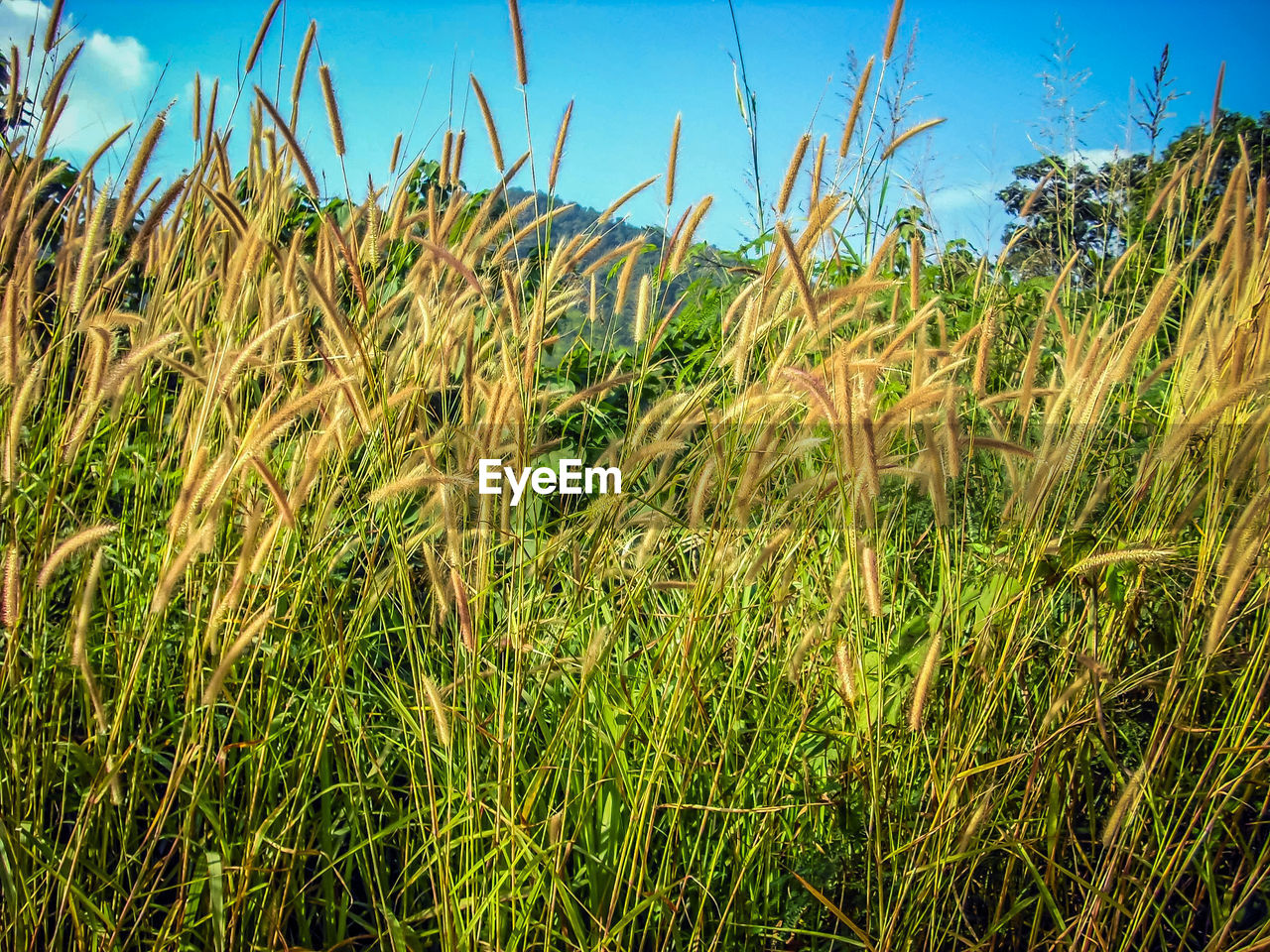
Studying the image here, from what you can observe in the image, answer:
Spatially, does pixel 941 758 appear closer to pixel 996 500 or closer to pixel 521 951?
pixel 996 500

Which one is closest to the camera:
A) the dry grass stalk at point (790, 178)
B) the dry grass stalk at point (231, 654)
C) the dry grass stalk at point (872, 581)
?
the dry grass stalk at point (231, 654)

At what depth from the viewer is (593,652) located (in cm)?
115

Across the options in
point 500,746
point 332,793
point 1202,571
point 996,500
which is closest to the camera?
point 500,746

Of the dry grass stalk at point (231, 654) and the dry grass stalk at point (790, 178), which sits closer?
the dry grass stalk at point (231, 654)

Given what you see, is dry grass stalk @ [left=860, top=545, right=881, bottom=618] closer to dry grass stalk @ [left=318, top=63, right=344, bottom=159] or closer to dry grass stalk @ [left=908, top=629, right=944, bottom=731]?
dry grass stalk @ [left=908, top=629, right=944, bottom=731]

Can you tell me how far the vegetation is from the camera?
113 centimetres

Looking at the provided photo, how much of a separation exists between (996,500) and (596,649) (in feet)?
2.96

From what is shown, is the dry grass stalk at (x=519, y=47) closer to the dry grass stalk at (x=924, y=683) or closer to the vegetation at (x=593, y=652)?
the vegetation at (x=593, y=652)

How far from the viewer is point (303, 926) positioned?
1.28 meters

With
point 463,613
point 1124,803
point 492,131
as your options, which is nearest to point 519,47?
point 492,131

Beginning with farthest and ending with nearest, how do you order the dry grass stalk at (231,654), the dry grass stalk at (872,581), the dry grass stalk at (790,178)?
1. the dry grass stalk at (790,178)
2. the dry grass stalk at (872,581)
3. the dry grass stalk at (231,654)

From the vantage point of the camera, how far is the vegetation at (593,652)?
44.5 inches

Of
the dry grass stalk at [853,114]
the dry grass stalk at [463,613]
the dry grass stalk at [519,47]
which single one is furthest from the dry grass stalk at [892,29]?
the dry grass stalk at [463,613]

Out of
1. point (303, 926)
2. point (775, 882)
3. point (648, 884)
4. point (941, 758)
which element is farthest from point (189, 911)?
point (941, 758)
